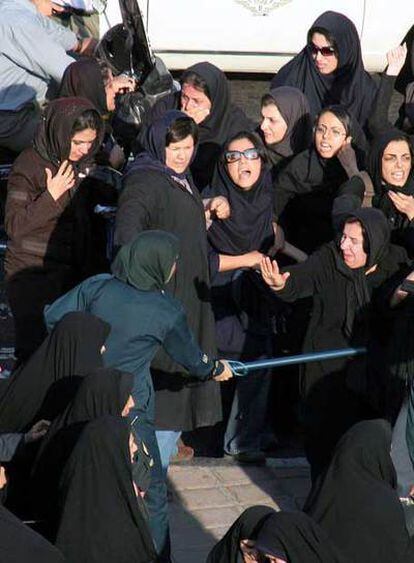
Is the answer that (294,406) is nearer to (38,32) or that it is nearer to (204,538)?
(204,538)

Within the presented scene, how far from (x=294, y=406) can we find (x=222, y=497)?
3.26 ft

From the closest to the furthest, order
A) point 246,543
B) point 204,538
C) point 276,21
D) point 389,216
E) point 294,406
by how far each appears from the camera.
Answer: point 246,543 → point 204,538 → point 389,216 → point 294,406 → point 276,21

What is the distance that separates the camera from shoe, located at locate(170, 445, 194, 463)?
8117 millimetres

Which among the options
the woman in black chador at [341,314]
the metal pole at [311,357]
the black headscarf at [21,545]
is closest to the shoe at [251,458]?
the woman in black chador at [341,314]

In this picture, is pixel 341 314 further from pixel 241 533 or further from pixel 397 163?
pixel 241 533

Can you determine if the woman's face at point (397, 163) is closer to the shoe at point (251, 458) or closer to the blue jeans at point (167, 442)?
the shoe at point (251, 458)

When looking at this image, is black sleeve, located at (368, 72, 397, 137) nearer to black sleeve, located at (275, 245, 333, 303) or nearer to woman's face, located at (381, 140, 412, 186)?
woman's face, located at (381, 140, 412, 186)

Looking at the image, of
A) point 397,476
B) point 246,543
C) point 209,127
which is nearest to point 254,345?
point 209,127

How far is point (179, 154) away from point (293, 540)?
264 centimetres

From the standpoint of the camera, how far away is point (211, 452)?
8.39 metres

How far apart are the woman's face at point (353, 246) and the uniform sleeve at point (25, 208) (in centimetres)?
133

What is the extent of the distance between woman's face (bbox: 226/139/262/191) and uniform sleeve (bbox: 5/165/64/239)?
881mm

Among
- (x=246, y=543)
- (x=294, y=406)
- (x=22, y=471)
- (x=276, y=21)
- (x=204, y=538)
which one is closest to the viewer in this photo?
(x=246, y=543)

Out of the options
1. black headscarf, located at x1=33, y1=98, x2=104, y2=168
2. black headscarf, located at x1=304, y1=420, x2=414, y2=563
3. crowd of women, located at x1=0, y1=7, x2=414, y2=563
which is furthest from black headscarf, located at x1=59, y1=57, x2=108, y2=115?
black headscarf, located at x1=304, y1=420, x2=414, y2=563
